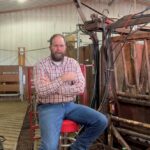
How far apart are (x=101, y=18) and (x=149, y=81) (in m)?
0.96

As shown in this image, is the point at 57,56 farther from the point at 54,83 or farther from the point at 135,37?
the point at 135,37

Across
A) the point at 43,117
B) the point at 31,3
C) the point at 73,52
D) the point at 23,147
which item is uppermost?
the point at 31,3

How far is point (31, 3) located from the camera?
10.8 metres

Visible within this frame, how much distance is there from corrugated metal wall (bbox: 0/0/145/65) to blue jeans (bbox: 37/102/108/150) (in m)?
8.67

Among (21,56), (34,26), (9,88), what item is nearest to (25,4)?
(34,26)

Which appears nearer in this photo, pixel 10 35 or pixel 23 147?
pixel 23 147

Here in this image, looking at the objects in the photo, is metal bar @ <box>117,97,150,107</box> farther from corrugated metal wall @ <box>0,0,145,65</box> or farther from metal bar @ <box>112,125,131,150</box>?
corrugated metal wall @ <box>0,0,145,65</box>

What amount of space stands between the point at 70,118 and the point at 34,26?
9051mm

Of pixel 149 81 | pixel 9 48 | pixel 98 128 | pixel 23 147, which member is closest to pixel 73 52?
pixel 23 147

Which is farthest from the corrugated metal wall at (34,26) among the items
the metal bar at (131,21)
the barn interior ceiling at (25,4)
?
the metal bar at (131,21)

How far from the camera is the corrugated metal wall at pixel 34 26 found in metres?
11.7

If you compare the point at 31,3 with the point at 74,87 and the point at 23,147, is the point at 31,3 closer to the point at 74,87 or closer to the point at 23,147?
the point at 23,147

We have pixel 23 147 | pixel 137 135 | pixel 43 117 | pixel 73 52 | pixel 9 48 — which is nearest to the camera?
pixel 43 117

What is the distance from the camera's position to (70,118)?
10.6 ft
